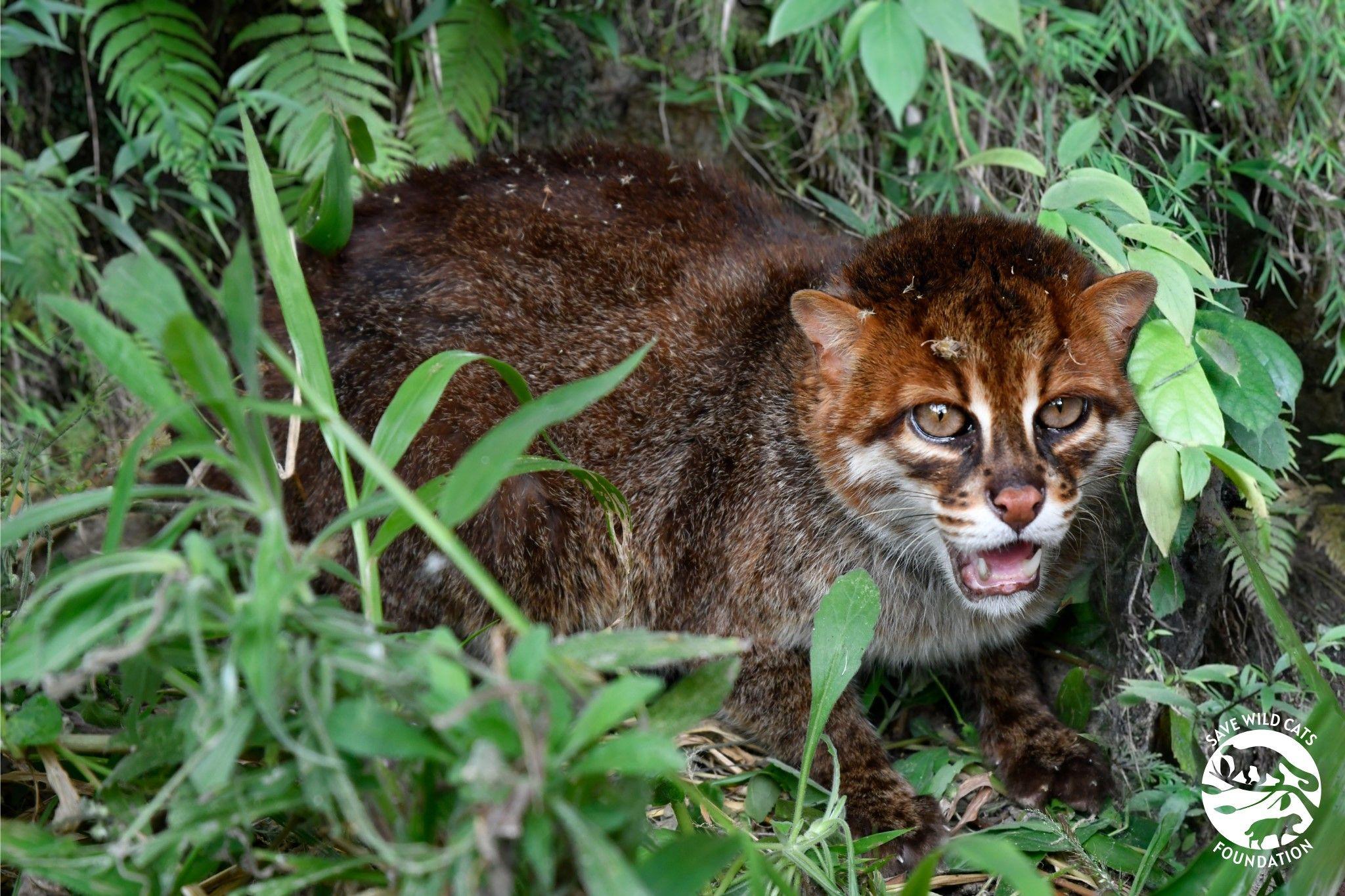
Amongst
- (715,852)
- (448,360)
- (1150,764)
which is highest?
(448,360)

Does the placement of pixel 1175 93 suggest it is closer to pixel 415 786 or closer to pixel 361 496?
pixel 361 496

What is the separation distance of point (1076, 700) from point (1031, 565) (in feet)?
2.54

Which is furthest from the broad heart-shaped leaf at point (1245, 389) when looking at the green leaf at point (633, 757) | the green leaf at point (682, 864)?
the green leaf at point (633, 757)

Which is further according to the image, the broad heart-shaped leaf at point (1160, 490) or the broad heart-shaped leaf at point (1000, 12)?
the broad heart-shaped leaf at point (1160, 490)

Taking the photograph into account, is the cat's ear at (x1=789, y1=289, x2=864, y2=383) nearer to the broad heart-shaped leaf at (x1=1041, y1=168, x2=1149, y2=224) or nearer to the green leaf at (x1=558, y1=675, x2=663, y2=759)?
the broad heart-shaped leaf at (x1=1041, y1=168, x2=1149, y2=224)

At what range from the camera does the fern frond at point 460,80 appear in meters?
5.15

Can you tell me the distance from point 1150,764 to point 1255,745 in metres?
0.40

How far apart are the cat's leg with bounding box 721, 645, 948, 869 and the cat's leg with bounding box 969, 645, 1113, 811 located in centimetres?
32

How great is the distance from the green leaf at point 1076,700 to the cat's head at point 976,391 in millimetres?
497

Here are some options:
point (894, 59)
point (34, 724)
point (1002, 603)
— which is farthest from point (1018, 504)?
point (34, 724)

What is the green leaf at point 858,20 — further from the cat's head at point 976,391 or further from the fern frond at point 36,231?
the fern frond at point 36,231

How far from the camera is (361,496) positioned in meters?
2.50

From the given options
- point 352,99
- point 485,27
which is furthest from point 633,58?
point 352,99

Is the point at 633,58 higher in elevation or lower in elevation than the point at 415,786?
higher
